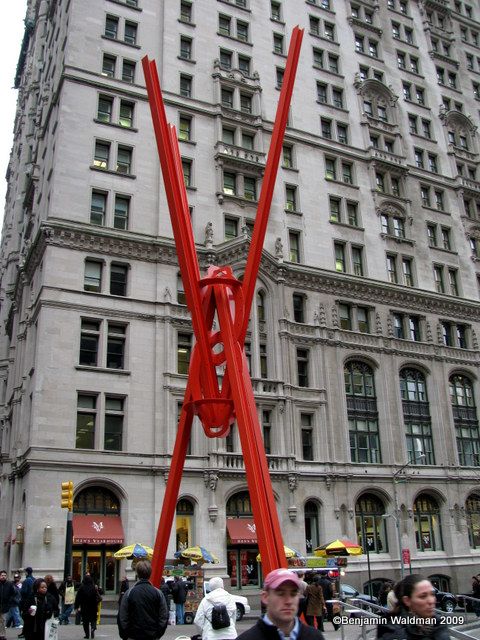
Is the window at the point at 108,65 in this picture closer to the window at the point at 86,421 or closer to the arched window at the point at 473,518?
the window at the point at 86,421

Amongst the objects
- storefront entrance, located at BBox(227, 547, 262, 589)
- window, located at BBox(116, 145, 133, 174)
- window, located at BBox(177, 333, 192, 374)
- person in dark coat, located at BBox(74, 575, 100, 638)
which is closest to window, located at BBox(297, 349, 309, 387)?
window, located at BBox(177, 333, 192, 374)

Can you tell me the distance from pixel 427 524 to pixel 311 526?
9948 millimetres

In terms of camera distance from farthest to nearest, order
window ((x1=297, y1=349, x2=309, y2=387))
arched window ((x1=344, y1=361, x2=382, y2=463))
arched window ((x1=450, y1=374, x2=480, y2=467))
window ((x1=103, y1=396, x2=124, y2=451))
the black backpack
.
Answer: arched window ((x1=450, y1=374, x2=480, y2=467))
arched window ((x1=344, y1=361, x2=382, y2=463))
window ((x1=297, y1=349, x2=309, y2=387))
window ((x1=103, y1=396, x2=124, y2=451))
the black backpack

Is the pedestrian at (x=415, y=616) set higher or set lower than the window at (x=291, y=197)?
lower

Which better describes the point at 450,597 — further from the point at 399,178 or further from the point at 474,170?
the point at 474,170

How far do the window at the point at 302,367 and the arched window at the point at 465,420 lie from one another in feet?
45.6

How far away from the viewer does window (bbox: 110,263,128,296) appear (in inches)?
1633

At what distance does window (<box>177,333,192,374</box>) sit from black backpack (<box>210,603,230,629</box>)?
31.8m

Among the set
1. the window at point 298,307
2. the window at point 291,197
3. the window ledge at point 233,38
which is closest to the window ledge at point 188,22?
the window ledge at point 233,38

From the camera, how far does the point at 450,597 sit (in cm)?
3431

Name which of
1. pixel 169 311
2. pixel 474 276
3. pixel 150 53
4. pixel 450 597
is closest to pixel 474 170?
pixel 474 276

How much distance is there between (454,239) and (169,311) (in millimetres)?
29708

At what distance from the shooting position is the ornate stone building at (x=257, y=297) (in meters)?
38.1

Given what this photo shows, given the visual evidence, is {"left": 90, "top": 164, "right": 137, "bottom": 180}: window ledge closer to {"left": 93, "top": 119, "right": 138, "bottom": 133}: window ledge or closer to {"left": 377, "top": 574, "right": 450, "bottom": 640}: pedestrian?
{"left": 93, "top": 119, "right": 138, "bottom": 133}: window ledge
